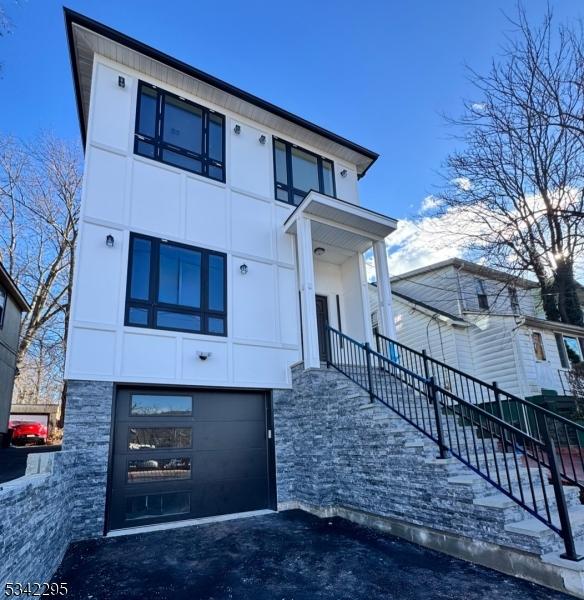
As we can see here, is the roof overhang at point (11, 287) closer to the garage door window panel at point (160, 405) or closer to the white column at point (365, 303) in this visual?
the garage door window panel at point (160, 405)

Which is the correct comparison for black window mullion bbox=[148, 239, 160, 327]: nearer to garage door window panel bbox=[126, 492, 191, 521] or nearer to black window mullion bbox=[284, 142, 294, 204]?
garage door window panel bbox=[126, 492, 191, 521]

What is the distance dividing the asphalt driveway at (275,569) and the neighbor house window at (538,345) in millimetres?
10069

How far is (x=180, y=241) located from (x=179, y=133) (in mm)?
2439

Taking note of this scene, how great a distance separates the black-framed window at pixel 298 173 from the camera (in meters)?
9.02

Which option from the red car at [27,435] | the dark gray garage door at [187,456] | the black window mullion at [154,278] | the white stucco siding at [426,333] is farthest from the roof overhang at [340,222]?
the red car at [27,435]

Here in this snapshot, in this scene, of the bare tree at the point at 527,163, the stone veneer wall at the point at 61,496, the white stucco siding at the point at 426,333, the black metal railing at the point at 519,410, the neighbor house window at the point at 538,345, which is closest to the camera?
the stone veneer wall at the point at 61,496

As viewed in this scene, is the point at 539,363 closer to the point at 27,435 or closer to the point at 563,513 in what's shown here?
the point at 563,513

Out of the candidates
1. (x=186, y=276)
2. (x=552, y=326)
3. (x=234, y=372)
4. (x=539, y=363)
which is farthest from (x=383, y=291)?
(x=552, y=326)

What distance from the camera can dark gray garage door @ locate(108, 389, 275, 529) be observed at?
19.2 ft

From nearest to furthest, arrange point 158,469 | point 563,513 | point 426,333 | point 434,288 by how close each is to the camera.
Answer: point 563,513 < point 158,469 < point 426,333 < point 434,288

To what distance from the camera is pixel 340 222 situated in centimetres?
832

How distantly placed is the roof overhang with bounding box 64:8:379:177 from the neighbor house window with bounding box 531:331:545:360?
7935mm

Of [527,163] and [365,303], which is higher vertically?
[527,163]

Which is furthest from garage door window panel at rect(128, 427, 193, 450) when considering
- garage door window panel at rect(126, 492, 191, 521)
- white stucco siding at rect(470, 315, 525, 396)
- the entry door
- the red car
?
the red car
